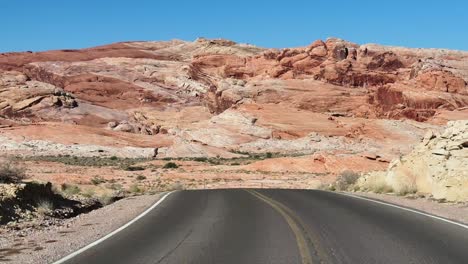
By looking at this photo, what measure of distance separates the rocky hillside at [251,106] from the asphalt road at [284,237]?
4016cm

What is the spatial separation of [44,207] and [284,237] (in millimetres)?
8978

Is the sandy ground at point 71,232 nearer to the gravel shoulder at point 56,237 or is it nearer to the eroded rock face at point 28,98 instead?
the gravel shoulder at point 56,237

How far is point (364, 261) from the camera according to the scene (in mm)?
8703

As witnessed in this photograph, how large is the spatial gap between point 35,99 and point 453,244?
3538 inches

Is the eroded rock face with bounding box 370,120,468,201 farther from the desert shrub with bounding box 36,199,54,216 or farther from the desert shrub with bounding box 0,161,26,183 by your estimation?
the desert shrub with bounding box 0,161,26,183

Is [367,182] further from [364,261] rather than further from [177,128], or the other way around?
[177,128]

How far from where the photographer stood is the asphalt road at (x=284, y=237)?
9.12m

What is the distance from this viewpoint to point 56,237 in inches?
470

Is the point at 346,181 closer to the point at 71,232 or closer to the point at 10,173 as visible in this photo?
the point at 10,173

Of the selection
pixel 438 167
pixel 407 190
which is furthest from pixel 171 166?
pixel 438 167

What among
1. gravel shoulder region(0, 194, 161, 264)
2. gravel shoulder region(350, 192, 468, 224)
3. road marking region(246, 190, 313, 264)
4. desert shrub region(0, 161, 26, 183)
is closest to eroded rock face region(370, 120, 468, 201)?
gravel shoulder region(350, 192, 468, 224)

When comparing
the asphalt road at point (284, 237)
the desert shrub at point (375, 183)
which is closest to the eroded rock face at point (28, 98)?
the desert shrub at point (375, 183)

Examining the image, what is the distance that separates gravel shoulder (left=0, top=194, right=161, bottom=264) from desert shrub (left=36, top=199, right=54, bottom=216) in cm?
127

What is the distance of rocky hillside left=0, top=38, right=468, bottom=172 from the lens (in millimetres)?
75500
